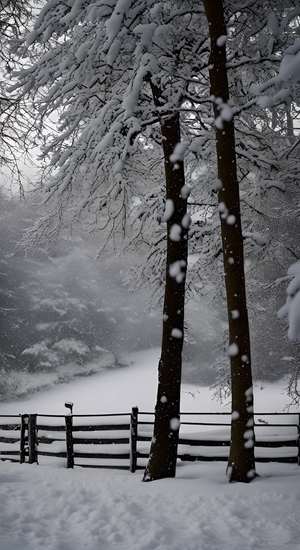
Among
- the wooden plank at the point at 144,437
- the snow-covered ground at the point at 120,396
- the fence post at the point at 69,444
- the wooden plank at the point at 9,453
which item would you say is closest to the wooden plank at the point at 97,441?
the fence post at the point at 69,444

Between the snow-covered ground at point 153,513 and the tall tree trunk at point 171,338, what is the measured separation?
0.42 m

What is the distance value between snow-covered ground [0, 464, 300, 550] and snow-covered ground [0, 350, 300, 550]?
0.03 ft

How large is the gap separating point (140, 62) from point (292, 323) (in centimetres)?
441

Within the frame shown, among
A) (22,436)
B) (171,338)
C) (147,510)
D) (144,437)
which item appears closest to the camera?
(147,510)

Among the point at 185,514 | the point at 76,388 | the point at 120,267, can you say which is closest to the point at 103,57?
the point at 185,514

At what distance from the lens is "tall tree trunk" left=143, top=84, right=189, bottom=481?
7477mm

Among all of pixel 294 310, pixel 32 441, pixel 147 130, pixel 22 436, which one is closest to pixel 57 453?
pixel 32 441

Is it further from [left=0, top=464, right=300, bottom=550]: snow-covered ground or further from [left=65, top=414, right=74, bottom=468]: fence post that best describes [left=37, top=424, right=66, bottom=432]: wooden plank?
[left=0, top=464, right=300, bottom=550]: snow-covered ground

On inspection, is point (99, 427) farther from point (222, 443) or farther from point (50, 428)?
point (222, 443)

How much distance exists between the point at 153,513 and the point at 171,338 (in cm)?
266

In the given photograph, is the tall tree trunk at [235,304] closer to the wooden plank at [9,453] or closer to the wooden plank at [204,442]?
the wooden plank at [204,442]

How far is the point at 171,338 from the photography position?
299 inches

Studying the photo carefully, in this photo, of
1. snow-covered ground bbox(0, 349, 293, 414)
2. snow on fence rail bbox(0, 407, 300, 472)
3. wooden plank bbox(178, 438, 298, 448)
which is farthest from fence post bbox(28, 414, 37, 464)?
snow-covered ground bbox(0, 349, 293, 414)

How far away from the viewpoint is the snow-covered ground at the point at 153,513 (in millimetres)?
4859
